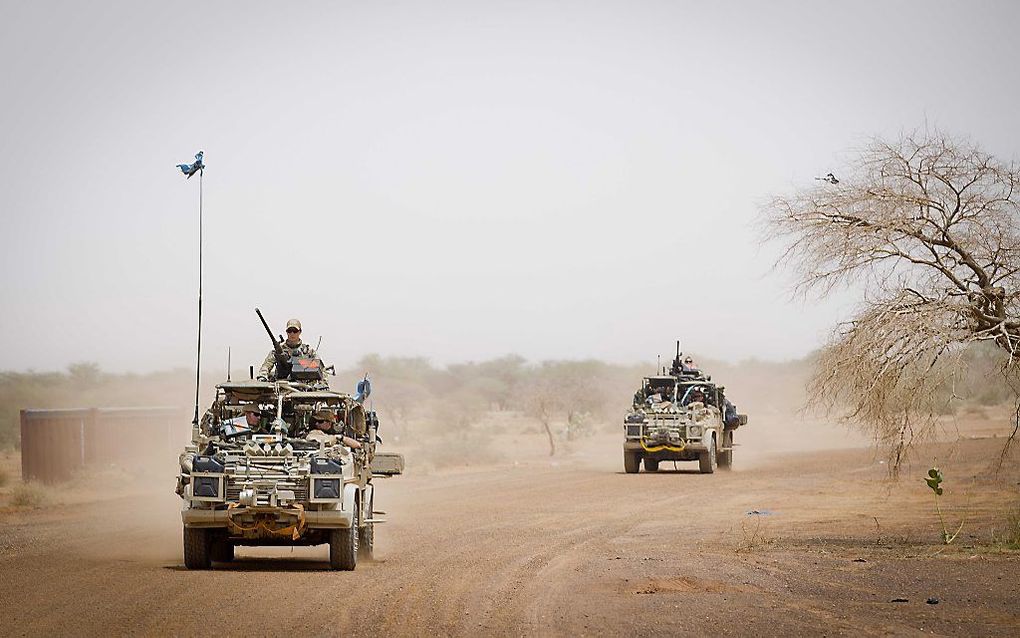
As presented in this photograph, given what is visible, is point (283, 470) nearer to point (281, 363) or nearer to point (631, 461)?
point (281, 363)

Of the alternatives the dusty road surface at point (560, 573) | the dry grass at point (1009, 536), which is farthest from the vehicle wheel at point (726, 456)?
the dry grass at point (1009, 536)

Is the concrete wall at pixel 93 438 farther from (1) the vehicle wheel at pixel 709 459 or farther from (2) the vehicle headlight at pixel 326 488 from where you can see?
(2) the vehicle headlight at pixel 326 488

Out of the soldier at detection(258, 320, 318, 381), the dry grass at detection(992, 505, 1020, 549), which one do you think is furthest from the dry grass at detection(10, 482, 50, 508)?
the dry grass at detection(992, 505, 1020, 549)

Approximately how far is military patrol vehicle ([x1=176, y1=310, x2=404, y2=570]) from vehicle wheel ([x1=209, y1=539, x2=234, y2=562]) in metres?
0.02

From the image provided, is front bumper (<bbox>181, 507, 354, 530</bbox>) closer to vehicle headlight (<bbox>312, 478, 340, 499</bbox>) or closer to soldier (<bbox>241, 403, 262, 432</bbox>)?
vehicle headlight (<bbox>312, 478, 340, 499</bbox>)

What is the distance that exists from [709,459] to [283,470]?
786 inches

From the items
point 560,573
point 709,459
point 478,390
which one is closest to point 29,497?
point 560,573

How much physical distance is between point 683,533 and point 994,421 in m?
43.1

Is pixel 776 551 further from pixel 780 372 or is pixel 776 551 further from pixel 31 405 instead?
pixel 780 372

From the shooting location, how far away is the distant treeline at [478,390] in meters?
52.2

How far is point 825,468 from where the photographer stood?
115 feet

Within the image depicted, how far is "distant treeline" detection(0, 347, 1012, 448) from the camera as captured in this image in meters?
52.2

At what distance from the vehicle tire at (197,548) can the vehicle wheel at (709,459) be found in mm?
19115

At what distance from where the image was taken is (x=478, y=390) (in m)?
91.2
